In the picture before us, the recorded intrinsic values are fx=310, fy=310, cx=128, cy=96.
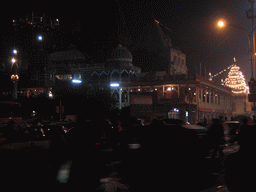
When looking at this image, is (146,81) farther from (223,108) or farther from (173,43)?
(173,43)

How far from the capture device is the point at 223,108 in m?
74.4

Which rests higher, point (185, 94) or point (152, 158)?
point (185, 94)

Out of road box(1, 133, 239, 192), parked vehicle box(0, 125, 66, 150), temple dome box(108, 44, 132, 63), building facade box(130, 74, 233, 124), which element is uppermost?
temple dome box(108, 44, 132, 63)

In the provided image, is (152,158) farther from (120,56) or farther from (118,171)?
(120,56)

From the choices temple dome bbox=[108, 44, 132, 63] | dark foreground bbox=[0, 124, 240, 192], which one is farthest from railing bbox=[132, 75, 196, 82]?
dark foreground bbox=[0, 124, 240, 192]

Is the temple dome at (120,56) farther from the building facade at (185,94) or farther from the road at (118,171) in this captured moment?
the road at (118,171)

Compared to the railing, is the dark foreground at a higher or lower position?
lower

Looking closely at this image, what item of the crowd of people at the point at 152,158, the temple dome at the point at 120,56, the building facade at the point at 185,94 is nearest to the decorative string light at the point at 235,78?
the building facade at the point at 185,94

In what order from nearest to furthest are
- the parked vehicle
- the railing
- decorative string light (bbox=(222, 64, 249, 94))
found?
the parked vehicle, the railing, decorative string light (bbox=(222, 64, 249, 94))

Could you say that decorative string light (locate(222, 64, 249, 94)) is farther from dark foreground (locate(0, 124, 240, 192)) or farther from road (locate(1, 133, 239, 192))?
road (locate(1, 133, 239, 192))

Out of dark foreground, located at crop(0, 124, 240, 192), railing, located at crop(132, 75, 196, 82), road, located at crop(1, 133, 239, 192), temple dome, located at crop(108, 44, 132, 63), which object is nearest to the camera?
dark foreground, located at crop(0, 124, 240, 192)

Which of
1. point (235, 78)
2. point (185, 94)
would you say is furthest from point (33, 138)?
point (235, 78)

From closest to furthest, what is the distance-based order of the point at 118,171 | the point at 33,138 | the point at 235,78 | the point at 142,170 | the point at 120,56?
the point at 142,170, the point at 118,171, the point at 33,138, the point at 120,56, the point at 235,78

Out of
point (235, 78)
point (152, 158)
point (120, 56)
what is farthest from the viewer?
point (235, 78)
